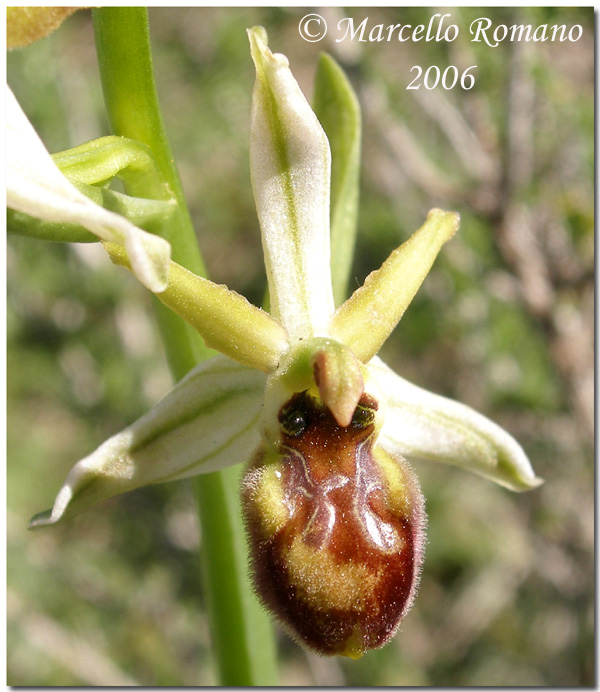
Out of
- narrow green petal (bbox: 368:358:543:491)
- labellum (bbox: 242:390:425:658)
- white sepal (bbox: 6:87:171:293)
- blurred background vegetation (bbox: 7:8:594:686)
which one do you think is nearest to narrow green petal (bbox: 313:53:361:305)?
narrow green petal (bbox: 368:358:543:491)

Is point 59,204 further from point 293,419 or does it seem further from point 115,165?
point 293,419

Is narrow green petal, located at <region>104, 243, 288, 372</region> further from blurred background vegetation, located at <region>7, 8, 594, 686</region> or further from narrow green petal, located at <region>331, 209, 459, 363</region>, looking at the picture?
blurred background vegetation, located at <region>7, 8, 594, 686</region>

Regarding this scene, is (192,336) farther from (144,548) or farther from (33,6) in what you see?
(144,548)

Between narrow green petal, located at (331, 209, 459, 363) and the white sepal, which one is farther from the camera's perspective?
narrow green petal, located at (331, 209, 459, 363)

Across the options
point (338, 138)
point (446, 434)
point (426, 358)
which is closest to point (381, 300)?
point (446, 434)

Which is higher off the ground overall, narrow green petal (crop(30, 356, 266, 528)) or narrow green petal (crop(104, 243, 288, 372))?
narrow green petal (crop(104, 243, 288, 372))

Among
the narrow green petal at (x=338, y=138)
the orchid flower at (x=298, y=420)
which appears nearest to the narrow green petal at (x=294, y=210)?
the orchid flower at (x=298, y=420)

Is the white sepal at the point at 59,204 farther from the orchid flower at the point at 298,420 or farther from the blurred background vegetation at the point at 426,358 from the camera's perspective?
the blurred background vegetation at the point at 426,358
